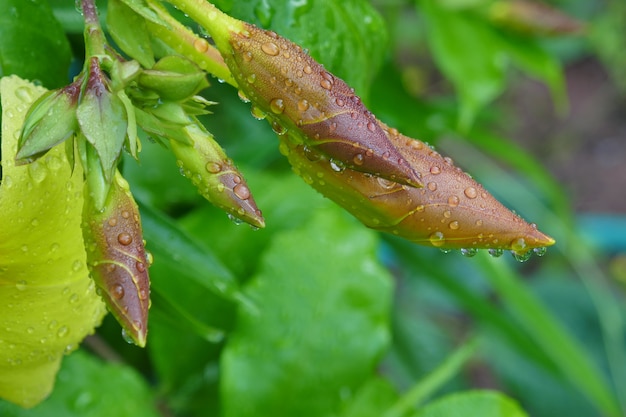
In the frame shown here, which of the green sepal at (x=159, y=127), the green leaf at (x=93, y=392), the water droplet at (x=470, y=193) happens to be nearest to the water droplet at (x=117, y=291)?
the green sepal at (x=159, y=127)

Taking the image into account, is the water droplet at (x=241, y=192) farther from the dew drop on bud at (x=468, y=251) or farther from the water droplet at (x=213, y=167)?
the dew drop on bud at (x=468, y=251)

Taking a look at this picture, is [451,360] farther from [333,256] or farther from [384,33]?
[384,33]

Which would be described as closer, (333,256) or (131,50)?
(131,50)

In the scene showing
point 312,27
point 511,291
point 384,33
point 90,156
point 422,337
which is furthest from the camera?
point 422,337

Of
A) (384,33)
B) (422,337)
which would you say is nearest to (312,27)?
(384,33)

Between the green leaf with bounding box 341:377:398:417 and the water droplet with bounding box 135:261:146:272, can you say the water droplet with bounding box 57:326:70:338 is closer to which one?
the water droplet with bounding box 135:261:146:272

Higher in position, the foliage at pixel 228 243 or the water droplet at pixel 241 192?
the water droplet at pixel 241 192

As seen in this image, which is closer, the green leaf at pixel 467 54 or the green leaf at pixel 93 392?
the green leaf at pixel 93 392

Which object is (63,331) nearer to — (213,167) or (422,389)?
(213,167)
